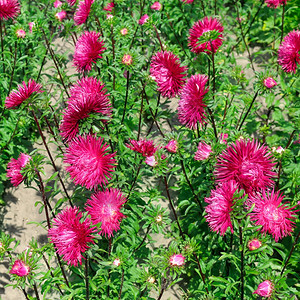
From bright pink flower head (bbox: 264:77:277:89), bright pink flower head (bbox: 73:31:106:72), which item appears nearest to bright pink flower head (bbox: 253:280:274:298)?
bright pink flower head (bbox: 264:77:277:89)

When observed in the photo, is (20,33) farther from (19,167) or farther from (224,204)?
(224,204)

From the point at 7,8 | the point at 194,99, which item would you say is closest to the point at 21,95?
the point at 194,99

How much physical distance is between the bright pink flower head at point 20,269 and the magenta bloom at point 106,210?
65cm

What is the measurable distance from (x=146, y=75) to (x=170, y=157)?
0.76 meters

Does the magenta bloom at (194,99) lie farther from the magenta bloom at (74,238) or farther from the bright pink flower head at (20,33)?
the bright pink flower head at (20,33)

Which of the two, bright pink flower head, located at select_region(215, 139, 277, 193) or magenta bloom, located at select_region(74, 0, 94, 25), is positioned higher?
magenta bloom, located at select_region(74, 0, 94, 25)

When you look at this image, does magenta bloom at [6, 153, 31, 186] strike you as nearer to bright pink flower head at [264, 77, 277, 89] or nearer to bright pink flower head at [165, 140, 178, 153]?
bright pink flower head at [165, 140, 178, 153]

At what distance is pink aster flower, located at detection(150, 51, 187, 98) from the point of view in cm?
283

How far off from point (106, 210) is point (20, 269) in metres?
0.78

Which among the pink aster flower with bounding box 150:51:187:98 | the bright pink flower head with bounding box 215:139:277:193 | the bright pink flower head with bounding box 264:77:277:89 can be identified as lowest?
the bright pink flower head with bounding box 215:139:277:193

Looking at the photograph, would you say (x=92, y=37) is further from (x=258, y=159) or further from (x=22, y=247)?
(x=22, y=247)

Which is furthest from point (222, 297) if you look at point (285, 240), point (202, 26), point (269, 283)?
point (202, 26)

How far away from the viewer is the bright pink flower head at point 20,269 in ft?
8.79

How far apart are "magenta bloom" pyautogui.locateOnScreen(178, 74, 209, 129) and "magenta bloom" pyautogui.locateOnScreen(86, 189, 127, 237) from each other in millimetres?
823
